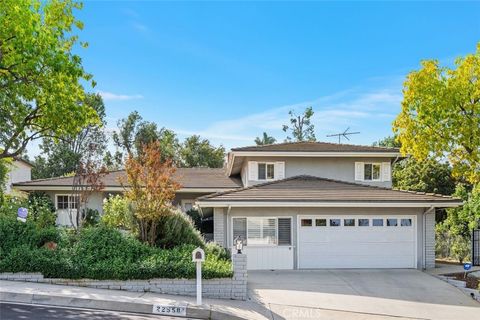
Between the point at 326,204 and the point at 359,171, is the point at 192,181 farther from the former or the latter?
the point at 326,204

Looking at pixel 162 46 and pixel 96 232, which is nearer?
pixel 96 232

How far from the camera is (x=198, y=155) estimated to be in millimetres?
46906

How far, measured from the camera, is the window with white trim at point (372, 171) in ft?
70.3

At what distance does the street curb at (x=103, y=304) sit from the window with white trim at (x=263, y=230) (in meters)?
7.28

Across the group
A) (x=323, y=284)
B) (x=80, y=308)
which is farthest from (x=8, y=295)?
(x=323, y=284)

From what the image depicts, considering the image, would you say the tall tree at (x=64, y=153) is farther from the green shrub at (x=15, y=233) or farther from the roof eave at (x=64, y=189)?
the green shrub at (x=15, y=233)

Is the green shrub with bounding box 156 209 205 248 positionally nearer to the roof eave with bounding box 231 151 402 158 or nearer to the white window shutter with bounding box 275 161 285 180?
the roof eave with bounding box 231 151 402 158

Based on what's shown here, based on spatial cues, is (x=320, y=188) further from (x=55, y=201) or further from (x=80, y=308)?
(x=55, y=201)

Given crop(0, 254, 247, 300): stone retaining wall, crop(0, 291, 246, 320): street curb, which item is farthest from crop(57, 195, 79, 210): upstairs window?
crop(0, 291, 246, 320): street curb

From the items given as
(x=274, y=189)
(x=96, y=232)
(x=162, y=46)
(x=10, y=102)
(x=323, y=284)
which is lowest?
(x=323, y=284)

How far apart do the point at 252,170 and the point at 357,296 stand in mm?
10040

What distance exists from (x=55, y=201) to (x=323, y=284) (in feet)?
57.4

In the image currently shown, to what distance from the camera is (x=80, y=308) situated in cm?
909

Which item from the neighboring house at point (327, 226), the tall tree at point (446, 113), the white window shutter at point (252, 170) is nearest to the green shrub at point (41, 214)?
the neighboring house at point (327, 226)
